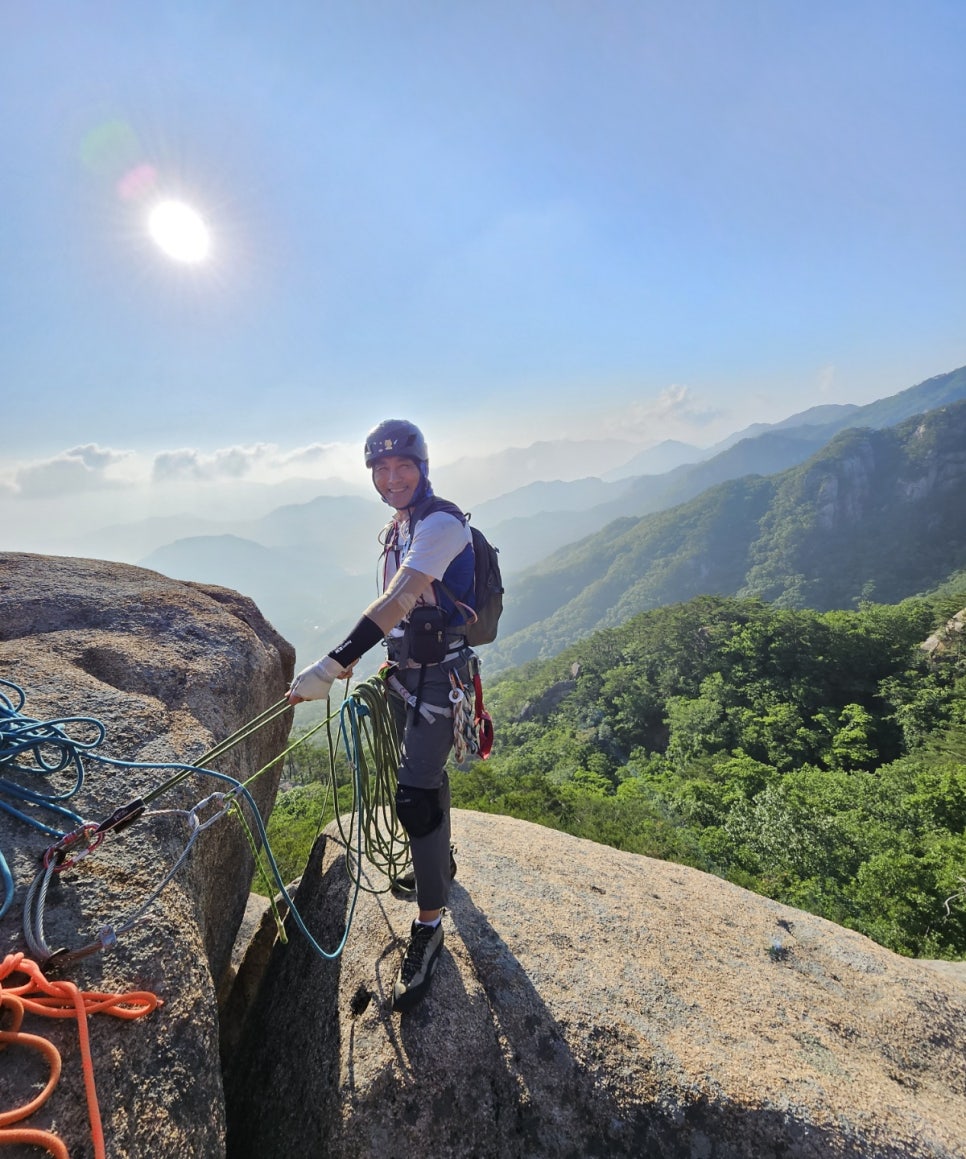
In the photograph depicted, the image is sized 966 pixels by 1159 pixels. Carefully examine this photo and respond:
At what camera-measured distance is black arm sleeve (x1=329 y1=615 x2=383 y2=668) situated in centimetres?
296

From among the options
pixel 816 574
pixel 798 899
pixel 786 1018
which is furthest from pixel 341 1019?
pixel 816 574

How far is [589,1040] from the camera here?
3.07m

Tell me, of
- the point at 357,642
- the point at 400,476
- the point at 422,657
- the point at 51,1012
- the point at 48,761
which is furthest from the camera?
the point at 400,476

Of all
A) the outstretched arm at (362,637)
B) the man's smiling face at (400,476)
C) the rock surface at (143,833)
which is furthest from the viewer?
the man's smiling face at (400,476)

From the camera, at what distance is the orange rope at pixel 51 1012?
5.11 feet

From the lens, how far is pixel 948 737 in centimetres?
2875

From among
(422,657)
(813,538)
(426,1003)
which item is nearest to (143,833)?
(422,657)

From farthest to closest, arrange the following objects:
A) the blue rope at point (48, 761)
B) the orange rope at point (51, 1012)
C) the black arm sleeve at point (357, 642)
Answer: the black arm sleeve at point (357, 642)
the blue rope at point (48, 761)
the orange rope at point (51, 1012)

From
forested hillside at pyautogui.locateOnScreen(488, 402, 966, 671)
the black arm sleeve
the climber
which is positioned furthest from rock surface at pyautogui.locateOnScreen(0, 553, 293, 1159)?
forested hillside at pyautogui.locateOnScreen(488, 402, 966, 671)

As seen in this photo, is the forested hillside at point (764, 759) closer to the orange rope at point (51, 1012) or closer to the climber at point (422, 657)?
the climber at point (422, 657)

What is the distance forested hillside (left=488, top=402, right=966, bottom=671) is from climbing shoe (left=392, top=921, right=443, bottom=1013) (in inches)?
4838

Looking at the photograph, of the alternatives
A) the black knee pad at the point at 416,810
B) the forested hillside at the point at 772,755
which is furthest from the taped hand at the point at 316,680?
the forested hillside at the point at 772,755

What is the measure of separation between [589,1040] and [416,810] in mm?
1680

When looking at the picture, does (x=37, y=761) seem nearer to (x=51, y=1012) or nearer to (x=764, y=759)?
(x=51, y=1012)
